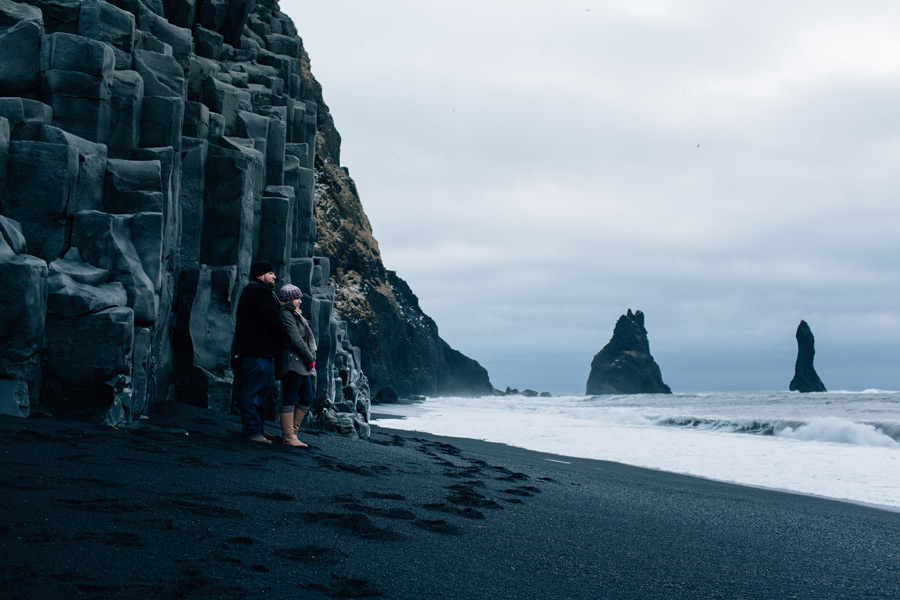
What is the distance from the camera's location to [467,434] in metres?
17.2

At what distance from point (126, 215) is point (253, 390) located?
258 centimetres

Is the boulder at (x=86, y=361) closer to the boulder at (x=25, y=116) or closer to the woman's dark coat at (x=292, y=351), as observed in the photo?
the woman's dark coat at (x=292, y=351)

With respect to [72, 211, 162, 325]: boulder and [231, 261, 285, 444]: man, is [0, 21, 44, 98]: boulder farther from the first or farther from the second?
[231, 261, 285, 444]: man

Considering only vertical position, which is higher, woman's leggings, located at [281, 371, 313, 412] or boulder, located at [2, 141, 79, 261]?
boulder, located at [2, 141, 79, 261]

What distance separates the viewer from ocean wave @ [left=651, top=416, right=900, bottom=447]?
17.1 metres

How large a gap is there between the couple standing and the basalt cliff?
1153mm

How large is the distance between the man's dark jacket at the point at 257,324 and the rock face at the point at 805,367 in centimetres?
9717

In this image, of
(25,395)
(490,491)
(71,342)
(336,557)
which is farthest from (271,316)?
(336,557)

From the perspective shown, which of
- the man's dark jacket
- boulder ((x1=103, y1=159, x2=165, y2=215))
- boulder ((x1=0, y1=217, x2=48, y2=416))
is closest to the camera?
boulder ((x1=0, y1=217, x2=48, y2=416))

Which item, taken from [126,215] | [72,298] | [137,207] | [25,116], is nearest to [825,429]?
[137,207]

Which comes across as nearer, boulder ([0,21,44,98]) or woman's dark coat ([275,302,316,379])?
woman's dark coat ([275,302,316,379])

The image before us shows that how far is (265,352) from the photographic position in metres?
7.31

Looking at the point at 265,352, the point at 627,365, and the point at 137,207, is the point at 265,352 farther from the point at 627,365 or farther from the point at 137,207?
the point at 627,365

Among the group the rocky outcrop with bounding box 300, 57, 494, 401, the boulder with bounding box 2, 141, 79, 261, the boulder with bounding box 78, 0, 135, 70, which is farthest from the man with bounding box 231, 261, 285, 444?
the rocky outcrop with bounding box 300, 57, 494, 401
